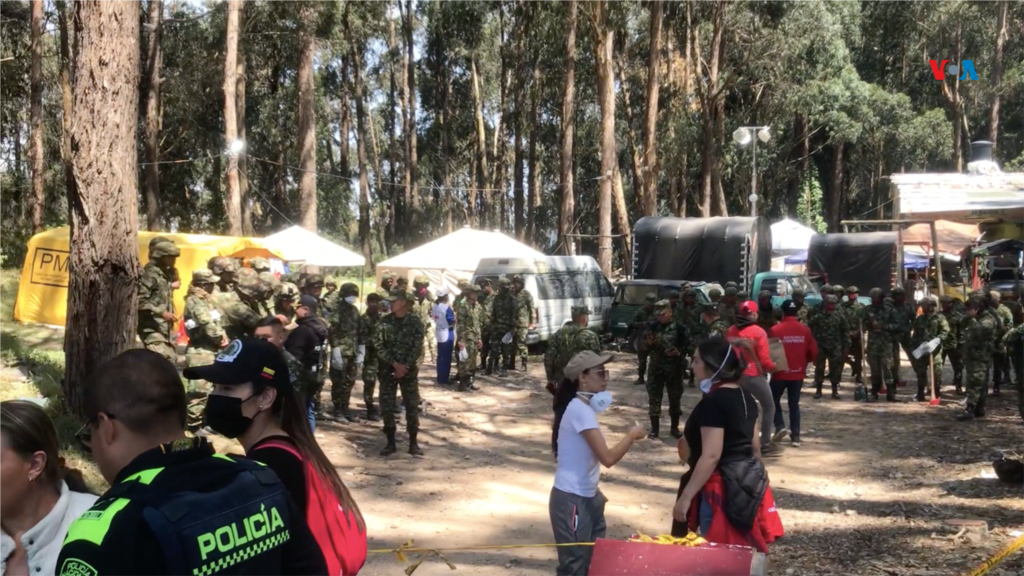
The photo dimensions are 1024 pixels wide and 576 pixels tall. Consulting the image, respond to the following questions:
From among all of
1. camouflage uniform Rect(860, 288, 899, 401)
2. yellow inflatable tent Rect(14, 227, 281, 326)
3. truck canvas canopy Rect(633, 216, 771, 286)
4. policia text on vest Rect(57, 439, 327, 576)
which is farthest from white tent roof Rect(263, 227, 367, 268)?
policia text on vest Rect(57, 439, 327, 576)

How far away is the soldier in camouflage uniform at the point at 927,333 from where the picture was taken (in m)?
14.2

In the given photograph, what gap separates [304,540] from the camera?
2.07 m

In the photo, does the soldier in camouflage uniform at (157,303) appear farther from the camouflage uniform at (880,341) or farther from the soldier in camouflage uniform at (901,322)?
the soldier in camouflage uniform at (901,322)

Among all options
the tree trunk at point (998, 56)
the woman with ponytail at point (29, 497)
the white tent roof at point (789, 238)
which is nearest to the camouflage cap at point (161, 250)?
the woman with ponytail at point (29, 497)

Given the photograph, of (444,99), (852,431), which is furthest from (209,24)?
(852,431)

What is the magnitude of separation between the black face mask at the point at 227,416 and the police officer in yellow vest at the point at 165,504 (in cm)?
45

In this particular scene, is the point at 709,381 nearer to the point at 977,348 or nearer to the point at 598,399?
the point at 598,399

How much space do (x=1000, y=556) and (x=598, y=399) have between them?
3400 millimetres

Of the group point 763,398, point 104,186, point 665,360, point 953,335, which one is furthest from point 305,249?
point 763,398

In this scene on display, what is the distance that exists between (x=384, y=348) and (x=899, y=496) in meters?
5.70

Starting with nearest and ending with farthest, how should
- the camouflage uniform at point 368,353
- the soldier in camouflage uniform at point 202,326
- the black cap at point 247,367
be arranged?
the black cap at point 247,367, the soldier in camouflage uniform at point 202,326, the camouflage uniform at point 368,353

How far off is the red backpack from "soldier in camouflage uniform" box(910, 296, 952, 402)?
43.8 ft

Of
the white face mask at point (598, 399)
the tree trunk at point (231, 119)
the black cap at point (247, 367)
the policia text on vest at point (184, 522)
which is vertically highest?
the tree trunk at point (231, 119)

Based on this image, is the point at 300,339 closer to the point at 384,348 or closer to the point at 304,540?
the point at 384,348
